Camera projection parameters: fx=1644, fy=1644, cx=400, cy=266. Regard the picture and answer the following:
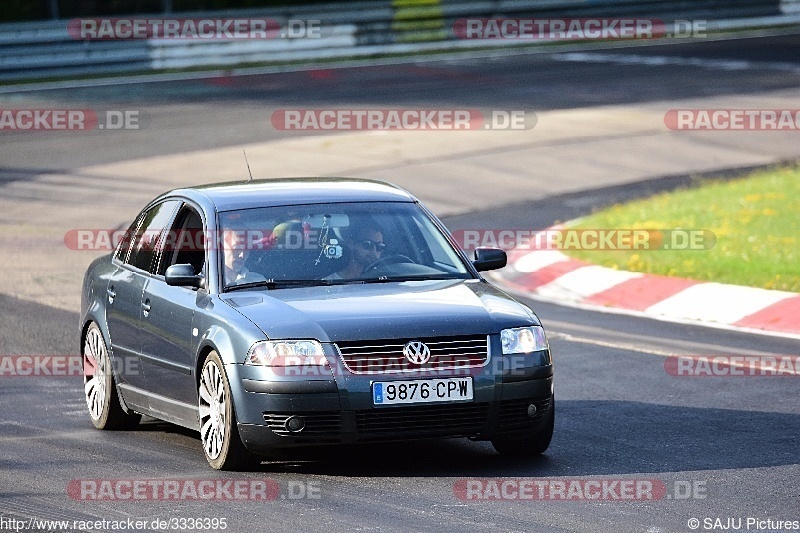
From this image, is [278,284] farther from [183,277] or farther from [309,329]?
[309,329]

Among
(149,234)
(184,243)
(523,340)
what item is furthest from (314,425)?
(149,234)

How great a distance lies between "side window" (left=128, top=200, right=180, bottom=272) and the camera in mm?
9844

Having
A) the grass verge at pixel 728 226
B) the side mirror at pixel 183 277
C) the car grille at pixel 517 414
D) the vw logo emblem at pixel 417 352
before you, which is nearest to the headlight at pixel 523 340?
the car grille at pixel 517 414

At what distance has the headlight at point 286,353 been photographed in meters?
7.96

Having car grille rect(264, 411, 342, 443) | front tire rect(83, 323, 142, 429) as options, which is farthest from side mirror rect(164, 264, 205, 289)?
front tire rect(83, 323, 142, 429)

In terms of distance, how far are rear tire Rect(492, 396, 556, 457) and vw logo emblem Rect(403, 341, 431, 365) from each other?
66cm

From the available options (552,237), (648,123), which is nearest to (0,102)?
(648,123)

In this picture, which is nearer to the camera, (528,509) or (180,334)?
(528,509)

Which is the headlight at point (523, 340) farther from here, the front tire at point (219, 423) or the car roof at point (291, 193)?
the car roof at point (291, 193)

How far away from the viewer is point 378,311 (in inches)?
323

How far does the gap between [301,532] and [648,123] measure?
18.9 m

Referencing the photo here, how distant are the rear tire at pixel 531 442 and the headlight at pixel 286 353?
106cm

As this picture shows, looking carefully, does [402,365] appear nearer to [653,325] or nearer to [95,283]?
[95,283]

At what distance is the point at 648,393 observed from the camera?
1040 centimetres
